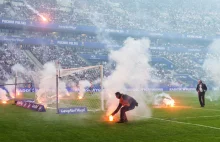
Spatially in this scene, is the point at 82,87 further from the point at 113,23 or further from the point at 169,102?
the point at 113,23

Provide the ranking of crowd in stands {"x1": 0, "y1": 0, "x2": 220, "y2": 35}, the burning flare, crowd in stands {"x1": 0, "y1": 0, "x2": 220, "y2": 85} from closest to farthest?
the burning flare, crowd in stands {"x1": 0, "y1": 0, "x2": 220, "y2": 85}, crowd in stands {"x1": 0, "y1": 0, "x2": 220, "y2": 35}

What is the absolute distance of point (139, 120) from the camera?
16047 millimetres

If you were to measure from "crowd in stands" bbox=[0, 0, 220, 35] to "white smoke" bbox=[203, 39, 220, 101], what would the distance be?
5721 millimetres

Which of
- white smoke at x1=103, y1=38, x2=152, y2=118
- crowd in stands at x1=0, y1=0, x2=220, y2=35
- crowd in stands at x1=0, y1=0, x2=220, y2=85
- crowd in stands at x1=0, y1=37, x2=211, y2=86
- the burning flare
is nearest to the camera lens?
white smoke at x1=103, y1=38, x2=152, y2=118

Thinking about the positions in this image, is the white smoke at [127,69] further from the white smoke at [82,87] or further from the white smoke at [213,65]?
the white smoke at [213,65]

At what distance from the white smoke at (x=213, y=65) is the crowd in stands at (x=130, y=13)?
5721 mm

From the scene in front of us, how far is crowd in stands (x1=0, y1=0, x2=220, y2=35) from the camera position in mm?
62438

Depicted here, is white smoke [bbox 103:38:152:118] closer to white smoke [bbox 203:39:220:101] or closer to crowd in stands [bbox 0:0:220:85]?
white smoke [bbox 203:39:220:101]

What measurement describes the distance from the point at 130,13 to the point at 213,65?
2933 cm

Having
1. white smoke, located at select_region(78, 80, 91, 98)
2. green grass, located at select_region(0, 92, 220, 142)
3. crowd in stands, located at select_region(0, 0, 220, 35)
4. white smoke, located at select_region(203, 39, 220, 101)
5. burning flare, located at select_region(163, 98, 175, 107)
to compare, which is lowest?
green grass, located at select_region(0, 92, 220, 142)

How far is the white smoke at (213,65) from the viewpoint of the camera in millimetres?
47094

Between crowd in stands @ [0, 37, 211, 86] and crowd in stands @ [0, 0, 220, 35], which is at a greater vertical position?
crowd in stands @ [0, 0, 220, 35]

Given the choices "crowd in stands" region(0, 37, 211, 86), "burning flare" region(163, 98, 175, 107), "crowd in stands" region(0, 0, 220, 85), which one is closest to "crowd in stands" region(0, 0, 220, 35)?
"crowd in stands" region(0, 0, 220, 85)

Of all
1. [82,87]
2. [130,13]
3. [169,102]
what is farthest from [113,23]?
[169,102]
